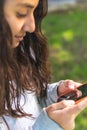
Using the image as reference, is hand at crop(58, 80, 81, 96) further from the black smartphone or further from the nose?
the nose

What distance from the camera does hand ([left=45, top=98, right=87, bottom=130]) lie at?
211 cm

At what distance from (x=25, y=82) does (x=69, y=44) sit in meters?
3.84

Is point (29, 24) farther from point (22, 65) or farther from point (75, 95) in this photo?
point (75, 95)

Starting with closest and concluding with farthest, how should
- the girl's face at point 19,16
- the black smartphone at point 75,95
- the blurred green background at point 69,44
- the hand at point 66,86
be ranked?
the girl's face at point 19,16 → the black smartphone at point 75,95 → the hand at point 66,86 → the blurred green background at point 69,44

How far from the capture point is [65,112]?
6.94ft

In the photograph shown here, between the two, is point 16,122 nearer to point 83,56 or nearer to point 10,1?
point 10,1

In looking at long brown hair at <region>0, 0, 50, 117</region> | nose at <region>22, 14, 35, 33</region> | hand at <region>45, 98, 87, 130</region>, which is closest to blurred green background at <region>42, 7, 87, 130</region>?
long brown hair at <region>0, 0, 50, 117</region>

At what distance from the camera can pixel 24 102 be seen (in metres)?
2.27

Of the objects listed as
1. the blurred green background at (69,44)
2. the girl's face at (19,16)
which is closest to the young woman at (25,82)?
the girl's face at (19,16)

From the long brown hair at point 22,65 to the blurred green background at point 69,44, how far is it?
183 centimetres

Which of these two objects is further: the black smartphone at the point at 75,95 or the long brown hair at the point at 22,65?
the black smartphone at the point at 75,95

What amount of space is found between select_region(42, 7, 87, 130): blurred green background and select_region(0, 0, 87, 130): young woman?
1877 millimetres

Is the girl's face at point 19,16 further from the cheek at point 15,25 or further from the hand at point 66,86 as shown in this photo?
the hand at point 66,86

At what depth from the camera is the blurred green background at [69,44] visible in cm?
525
